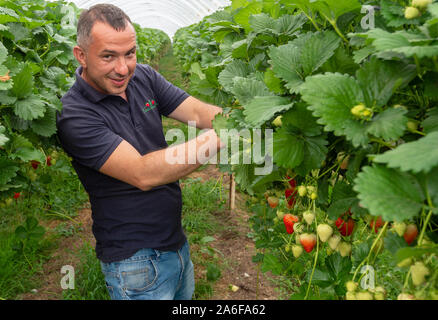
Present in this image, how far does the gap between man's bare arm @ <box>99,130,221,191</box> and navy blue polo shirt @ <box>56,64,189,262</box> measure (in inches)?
1.7

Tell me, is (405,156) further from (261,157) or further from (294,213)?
(294,213)

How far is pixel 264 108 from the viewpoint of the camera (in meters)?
0.85

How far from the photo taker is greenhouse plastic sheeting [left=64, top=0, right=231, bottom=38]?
1777 centimetres

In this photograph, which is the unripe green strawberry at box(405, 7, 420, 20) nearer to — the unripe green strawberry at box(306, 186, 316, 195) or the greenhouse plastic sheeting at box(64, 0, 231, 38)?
the unripe green strawberry at box(306, 186, 316, 195)

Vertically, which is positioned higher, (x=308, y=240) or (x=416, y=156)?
(x=416, y=156)

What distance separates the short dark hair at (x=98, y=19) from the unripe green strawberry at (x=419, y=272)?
1541mm

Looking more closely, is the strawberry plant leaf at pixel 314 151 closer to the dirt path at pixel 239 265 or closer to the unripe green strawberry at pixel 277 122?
the unripe green strawberry at pixel 277 122

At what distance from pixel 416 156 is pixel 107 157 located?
4.36 ft

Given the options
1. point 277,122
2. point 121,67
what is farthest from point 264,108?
point 121,67

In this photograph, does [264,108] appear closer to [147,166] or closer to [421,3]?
[421,3]

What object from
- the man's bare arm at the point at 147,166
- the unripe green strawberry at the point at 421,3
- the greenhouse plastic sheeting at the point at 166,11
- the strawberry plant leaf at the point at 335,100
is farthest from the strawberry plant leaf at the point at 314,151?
the greenhouse plastic sheeting at the point at 166,11

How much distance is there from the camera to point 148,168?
5.28 ft

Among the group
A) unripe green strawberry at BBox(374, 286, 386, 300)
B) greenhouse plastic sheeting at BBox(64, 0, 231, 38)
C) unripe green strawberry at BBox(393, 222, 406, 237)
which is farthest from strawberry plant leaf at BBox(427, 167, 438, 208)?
greenhouse plastic sheeting at BBox(64, 0, 231, 38)

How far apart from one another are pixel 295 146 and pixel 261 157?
0.08m
